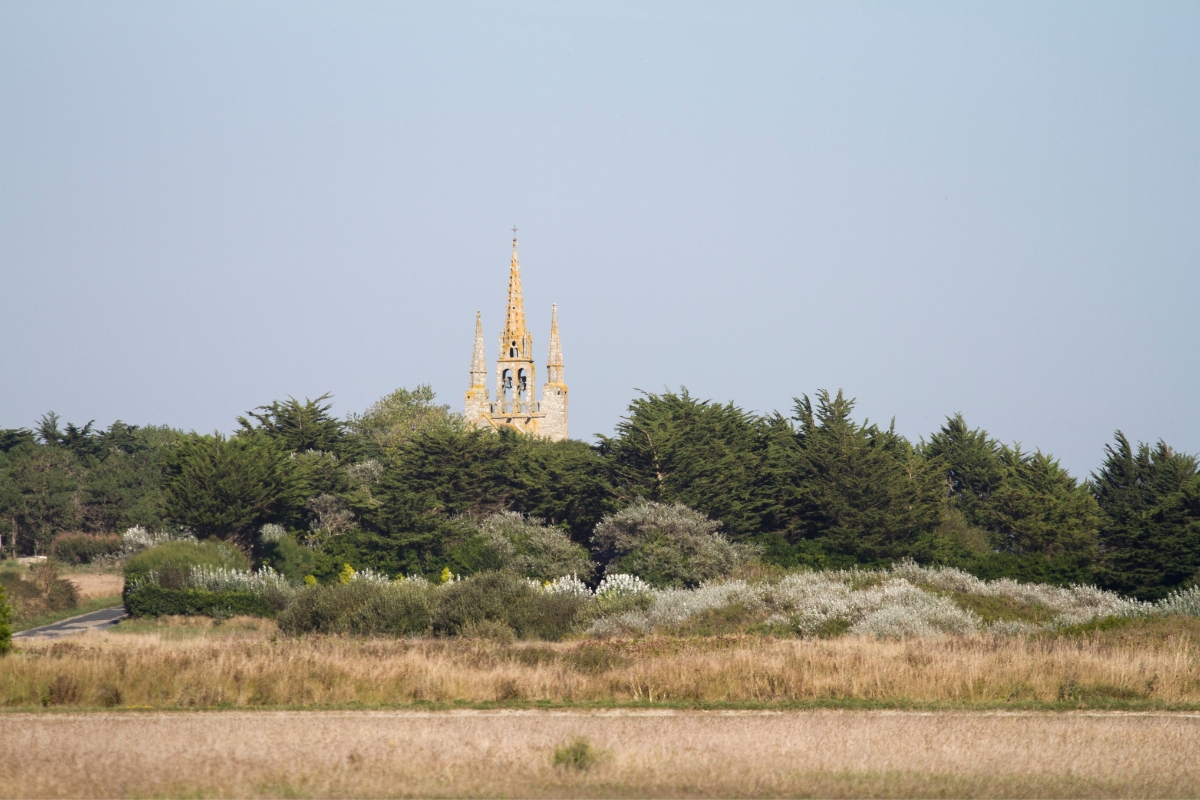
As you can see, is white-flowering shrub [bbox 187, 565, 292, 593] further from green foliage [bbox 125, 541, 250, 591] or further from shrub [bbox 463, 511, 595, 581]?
shrub [bbox 463, 511, 595, 581]

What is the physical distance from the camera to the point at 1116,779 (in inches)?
500

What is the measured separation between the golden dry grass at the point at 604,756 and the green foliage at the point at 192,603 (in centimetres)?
1852

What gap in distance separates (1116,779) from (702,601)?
65.2 ft

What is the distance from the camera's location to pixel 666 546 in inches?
1753

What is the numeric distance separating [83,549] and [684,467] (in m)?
37.3

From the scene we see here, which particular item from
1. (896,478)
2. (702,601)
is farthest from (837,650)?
(896,478)

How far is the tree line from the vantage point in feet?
149

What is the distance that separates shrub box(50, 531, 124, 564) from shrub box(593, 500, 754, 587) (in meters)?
33.8

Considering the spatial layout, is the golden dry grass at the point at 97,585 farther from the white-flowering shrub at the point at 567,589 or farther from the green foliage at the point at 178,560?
the white-flowering shrub at the point at 567,589

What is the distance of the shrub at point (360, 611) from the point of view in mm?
27109

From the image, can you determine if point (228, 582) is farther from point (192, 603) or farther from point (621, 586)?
point (621, 586)

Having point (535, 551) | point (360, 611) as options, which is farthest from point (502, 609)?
point (535, 551)

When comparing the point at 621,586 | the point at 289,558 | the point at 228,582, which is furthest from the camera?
the point at 289,558

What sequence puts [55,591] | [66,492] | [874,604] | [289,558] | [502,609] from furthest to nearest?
[66,492], [289,558], [55,591], [874,604], [502,609]
